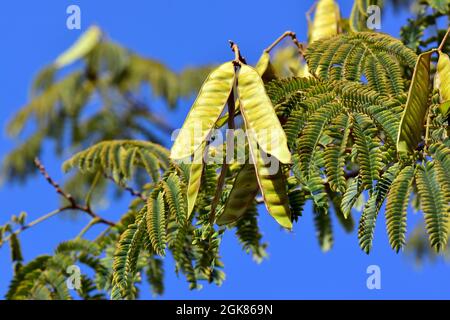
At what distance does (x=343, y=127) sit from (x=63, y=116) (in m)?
11.6

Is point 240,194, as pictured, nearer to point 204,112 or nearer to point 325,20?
point 204,112

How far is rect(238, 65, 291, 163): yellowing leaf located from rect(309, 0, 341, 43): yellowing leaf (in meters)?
1.34

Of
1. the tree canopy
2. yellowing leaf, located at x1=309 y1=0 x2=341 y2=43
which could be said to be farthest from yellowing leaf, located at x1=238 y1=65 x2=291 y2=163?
yellowing leaf, located at x1=309 y1=0 x2=341 y2=43

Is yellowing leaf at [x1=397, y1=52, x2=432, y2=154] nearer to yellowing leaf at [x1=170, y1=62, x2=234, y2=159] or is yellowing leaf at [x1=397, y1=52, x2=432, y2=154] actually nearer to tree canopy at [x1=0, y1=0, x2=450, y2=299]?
tree canopy at [x1=0, y1=0, x2=450, y2=299]

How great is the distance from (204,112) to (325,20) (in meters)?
1.56

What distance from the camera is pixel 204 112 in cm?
221

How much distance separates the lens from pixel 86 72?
13.4 meters

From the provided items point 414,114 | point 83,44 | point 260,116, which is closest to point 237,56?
point 260,116

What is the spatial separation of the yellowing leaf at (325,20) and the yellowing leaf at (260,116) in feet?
4.39

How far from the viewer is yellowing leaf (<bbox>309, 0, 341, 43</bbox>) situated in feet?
11.8

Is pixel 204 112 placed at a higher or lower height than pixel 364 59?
lower

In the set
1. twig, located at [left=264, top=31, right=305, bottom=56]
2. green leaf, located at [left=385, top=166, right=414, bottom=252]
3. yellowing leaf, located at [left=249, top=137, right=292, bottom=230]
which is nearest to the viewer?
green leaf, located at [left=385, top=166, right=414, bottom=252]

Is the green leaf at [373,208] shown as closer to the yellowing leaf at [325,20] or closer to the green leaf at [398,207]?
the green leaf at [398,207]

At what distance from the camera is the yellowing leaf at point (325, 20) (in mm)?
3598
